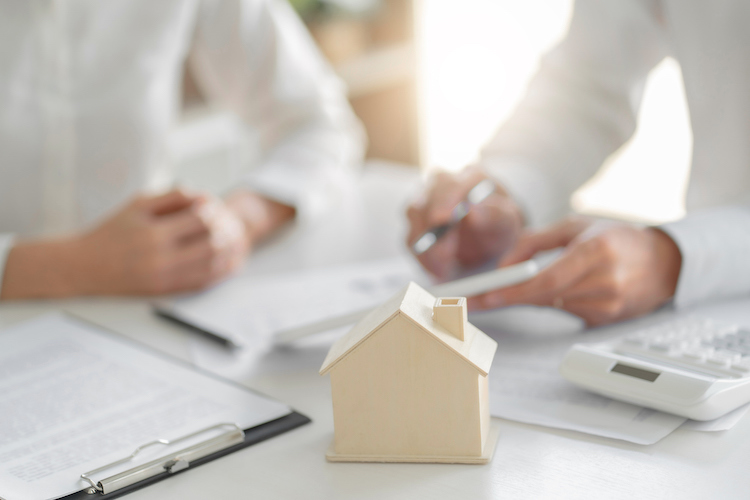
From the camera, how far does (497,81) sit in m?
2.61

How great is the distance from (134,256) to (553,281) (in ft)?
1.65

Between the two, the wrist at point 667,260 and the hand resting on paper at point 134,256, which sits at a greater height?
the hand resting on paper at point 134,256

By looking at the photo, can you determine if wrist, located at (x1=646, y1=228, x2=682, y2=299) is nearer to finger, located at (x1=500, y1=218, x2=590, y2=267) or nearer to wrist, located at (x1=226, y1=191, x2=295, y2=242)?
finger, located at (x1=500, y1=218, x2=590, y2=267)

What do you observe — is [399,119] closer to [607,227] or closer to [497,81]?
[497,81]

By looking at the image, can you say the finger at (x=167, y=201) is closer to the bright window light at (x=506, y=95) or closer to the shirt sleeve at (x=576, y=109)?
the shirt sleeve at (x=576, y=109)

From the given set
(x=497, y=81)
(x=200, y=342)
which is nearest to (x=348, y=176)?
(x=200, y=342)

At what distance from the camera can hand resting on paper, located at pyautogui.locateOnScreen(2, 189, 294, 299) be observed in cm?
77

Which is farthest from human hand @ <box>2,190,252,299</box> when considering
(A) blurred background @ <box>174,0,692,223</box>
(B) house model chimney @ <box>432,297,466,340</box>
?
(A) blurred background @ <box>174,0,692,223</box>

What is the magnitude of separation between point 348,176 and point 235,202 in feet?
0.99

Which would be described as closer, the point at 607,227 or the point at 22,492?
the point at 22,492

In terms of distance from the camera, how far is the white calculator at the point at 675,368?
0.42m

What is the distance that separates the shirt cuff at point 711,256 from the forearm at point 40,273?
2.23 ft

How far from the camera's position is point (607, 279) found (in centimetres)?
57

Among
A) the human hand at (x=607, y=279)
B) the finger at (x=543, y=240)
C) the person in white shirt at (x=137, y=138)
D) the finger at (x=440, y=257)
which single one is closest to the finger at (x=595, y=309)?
the human hand at (x=607, y=279)
